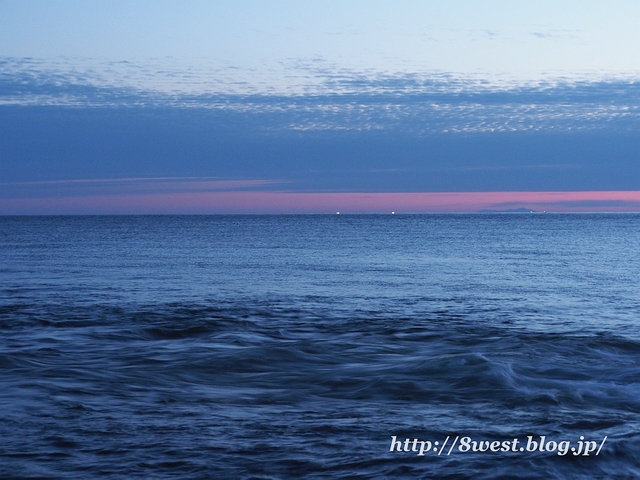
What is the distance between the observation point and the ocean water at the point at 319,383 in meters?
7.35

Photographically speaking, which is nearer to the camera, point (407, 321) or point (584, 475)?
point (584, 475)

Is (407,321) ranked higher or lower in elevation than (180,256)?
higher

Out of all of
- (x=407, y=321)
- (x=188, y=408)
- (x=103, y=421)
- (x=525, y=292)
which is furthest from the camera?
(x=525, y=292)

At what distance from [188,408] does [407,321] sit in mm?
9578

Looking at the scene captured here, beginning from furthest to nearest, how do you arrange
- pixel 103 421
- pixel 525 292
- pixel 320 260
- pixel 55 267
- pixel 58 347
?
pixel 320 260
pixel 55 267
pixel 525 292
pixel 58 347
pixel 103 421

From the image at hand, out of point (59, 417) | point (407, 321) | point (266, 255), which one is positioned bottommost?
point (266, 255)

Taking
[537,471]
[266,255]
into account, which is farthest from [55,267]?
[537,471]

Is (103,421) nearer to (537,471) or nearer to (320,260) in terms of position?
(537,471)

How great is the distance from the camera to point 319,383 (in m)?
11.1

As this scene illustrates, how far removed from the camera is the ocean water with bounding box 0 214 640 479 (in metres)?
7.35

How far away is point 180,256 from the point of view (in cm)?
4497

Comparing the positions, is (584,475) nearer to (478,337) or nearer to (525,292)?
(478,337)

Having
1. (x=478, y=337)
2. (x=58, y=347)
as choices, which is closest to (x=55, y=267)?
(x=58, y=347)

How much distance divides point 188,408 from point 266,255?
37247mm
